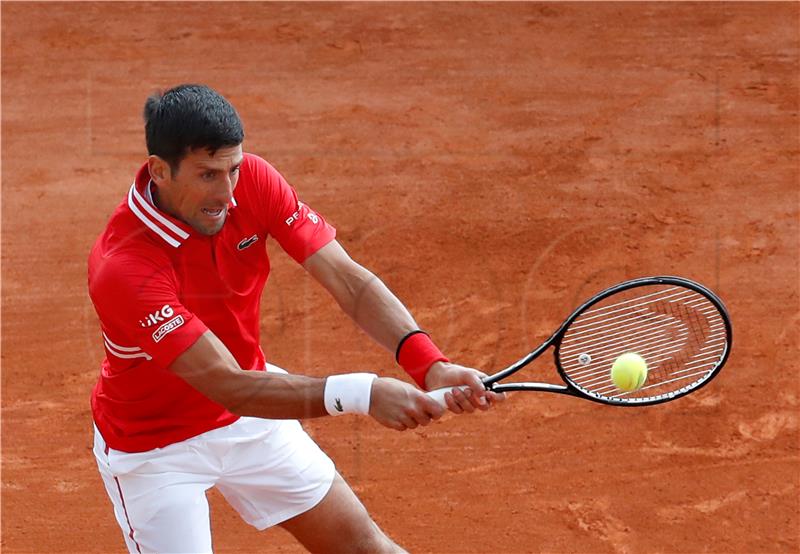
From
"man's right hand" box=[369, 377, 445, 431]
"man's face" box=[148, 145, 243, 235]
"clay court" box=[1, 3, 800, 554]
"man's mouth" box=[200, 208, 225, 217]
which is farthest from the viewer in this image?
"clay court" box=[1, 3, 800, 554]

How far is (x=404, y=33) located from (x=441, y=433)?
3.84 m

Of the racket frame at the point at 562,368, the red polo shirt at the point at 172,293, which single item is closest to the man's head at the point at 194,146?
the red polo shirt at the point at 172,293

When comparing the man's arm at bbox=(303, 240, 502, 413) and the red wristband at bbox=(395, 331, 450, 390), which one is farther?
the man's arm at bbox=(303, 240, 502, 413)

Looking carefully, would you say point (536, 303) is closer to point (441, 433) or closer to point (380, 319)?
point (441, 433)

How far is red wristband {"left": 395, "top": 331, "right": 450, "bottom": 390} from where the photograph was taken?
446 centimetres

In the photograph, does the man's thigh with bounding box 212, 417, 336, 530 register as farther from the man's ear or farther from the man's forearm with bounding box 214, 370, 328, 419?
the man's ear

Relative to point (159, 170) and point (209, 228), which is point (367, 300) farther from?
point (159, 170)

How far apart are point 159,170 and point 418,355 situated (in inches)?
45.0

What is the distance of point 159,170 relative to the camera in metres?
4.26

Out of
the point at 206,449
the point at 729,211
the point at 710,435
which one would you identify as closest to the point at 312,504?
the point at 206,449

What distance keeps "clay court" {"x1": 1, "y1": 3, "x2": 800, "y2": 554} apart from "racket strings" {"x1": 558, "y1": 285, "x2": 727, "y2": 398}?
89 cm

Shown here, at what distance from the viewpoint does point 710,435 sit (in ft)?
21.1

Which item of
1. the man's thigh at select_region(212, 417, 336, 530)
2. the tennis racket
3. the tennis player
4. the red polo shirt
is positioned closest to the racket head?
the tennis racket

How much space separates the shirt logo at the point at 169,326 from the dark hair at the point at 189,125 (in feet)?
1.71
